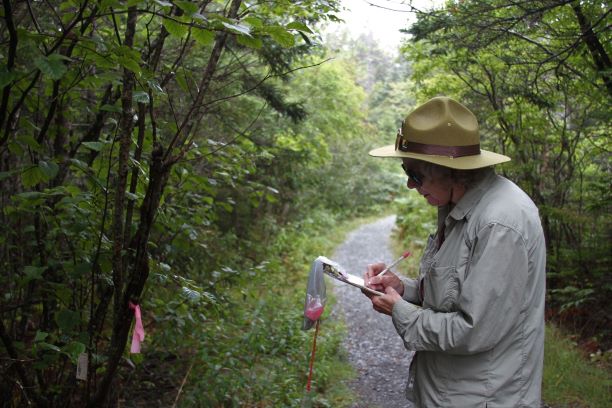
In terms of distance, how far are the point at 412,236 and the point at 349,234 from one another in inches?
167

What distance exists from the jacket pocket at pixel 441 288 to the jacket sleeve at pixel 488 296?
0.22ft

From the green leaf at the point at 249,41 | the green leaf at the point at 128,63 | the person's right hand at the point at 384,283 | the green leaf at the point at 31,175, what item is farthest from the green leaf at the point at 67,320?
the green leaf at the point at 249,41

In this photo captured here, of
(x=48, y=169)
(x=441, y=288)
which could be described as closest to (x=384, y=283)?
(x=441, y=288)

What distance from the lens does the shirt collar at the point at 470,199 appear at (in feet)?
6.91

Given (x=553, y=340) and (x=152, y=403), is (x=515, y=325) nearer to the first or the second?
(x=152, y=403)

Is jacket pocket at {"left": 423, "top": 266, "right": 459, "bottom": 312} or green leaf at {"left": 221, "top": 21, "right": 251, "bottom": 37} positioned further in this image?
jacket pocket at {"left": 423, "top": 266, "right": 459, "bottom": 312}

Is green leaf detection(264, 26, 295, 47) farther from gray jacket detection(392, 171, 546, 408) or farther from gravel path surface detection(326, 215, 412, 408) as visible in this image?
gravel path surface detection(326, 215, 412, 408)

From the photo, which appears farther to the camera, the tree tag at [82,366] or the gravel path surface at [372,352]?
the gravel path surface at [372,352]

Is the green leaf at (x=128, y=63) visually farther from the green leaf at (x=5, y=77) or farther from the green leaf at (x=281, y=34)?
the green leaf at (x=281, y=34)

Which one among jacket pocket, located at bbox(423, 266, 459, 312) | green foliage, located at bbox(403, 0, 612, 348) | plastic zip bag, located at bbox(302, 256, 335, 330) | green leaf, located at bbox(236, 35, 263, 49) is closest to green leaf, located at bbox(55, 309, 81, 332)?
plastic zip bag, located at bbox(302, 256, 335, 330)

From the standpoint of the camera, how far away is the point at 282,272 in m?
11.5

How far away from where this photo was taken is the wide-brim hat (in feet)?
7.12

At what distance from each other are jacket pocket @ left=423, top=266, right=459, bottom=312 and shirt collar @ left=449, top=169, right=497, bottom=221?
0.22 meters

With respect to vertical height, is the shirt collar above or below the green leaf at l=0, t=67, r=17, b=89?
above
